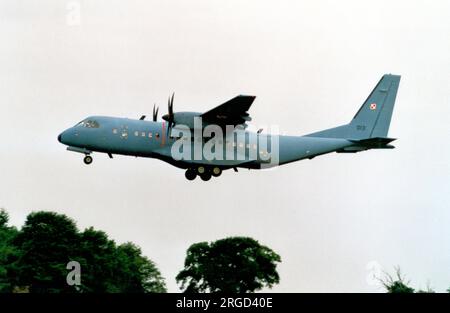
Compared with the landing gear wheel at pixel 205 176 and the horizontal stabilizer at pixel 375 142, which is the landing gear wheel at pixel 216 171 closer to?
the landing gear wheel at pixel 205 176

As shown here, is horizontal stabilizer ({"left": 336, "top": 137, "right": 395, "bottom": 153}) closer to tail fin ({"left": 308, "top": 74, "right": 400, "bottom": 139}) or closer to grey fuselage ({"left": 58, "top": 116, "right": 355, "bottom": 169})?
tail fin ({"left": 308, "top": 74, "right": 400, "bottom": 139})

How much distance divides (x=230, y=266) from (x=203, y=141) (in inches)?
396

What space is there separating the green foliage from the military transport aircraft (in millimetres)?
9518

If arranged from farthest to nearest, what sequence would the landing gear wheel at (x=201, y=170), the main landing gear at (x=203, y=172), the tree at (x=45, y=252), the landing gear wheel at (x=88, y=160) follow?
the tree at (x=45, y=252), the main landing gear at (x=203, y=172), the landing gear wheel at (x=201, y=170), the landing gear wheel at (x=88, y=160)

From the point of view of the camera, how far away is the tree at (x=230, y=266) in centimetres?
5066

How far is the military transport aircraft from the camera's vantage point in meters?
44.0

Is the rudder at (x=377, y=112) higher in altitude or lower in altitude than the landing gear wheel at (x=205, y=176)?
higher

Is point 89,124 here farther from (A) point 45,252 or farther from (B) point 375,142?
(B) point 375,142

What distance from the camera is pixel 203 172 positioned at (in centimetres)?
4562

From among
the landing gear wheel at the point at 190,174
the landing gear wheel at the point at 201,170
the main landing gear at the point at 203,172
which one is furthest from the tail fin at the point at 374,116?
the landing gear wheel at the point at 190,174

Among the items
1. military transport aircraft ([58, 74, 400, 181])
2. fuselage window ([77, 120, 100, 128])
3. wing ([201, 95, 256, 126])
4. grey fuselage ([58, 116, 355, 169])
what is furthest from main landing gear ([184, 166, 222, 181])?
fuselage window ([77, 120, 100, 128])
